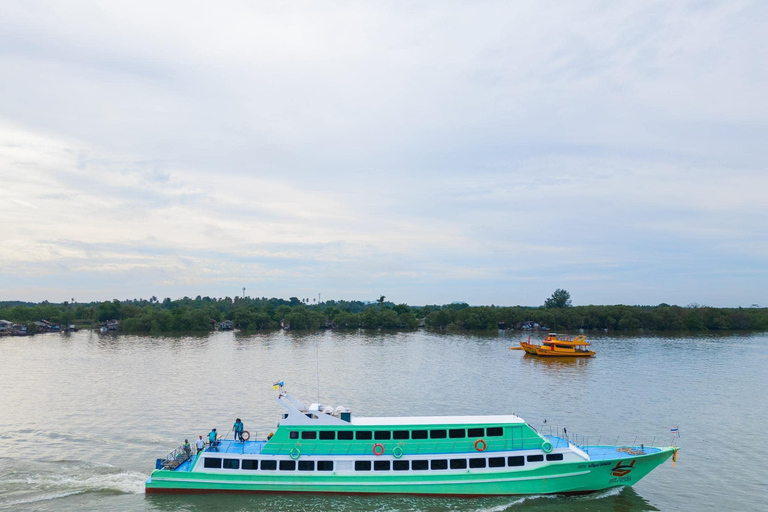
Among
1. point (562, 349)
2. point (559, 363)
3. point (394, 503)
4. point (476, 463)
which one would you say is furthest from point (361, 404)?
point (562, 349)

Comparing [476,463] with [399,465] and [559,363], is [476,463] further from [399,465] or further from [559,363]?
[559,363]

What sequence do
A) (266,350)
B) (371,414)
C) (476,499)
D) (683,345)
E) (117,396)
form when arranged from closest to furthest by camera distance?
(476,499) → (371,414) → (117,396) → (266,350) → (683,345)

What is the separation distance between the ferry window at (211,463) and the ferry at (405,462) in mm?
67

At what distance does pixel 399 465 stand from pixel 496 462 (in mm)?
4885

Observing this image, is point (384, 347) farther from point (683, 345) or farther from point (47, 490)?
point (47, 490)

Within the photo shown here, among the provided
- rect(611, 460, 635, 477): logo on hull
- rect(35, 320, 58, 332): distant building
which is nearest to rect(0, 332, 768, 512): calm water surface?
rect(611, 460, 635, 477): logo on hull

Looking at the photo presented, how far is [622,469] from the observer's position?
2788cm

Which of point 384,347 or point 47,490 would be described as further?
point 384,347

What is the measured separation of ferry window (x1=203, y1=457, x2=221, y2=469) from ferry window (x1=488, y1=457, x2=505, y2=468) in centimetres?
1385

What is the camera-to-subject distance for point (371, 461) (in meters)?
27.6

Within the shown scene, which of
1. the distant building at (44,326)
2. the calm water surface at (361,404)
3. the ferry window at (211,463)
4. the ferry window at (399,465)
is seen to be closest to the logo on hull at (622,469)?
the calm water surface at (361,404)

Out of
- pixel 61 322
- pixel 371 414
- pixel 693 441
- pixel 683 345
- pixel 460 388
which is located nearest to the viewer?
pixel 693 441

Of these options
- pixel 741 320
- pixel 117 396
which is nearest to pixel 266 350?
pixel 117 396

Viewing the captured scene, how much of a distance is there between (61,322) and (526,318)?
129 m
